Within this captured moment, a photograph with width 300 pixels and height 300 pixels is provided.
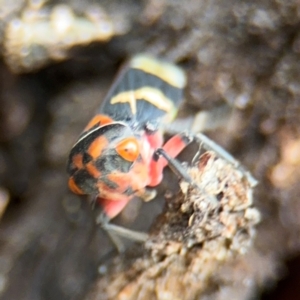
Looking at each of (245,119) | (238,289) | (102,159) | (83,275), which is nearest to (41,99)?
(102,159)

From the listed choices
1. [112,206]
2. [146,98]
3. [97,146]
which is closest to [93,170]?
[97,146]

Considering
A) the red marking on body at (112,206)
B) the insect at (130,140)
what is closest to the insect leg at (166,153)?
the insect at (130,140)

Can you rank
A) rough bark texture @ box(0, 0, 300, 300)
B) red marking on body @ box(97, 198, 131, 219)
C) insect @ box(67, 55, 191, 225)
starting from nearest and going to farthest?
rough bark texture @ box(0, 0, 300, 300) < insect @ box(67, 55, 191, 225) < red marking on body @ box(97, 198, 131, 219)

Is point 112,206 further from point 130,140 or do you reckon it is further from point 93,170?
point 130,140

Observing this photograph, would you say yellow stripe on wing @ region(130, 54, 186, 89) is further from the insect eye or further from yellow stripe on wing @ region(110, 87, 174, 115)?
the insect eye

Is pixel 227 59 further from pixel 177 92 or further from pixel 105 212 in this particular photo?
pixel 105 212

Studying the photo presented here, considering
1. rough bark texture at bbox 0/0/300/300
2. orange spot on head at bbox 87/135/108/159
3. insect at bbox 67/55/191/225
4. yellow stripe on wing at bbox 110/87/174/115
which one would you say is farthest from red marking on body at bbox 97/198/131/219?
yellow stripe on wing at bbox 110/87/174/115

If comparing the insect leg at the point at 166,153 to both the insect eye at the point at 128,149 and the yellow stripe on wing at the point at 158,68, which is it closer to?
the insect eye at the point at 128,149

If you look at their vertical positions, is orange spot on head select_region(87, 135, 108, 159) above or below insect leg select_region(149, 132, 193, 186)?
above
